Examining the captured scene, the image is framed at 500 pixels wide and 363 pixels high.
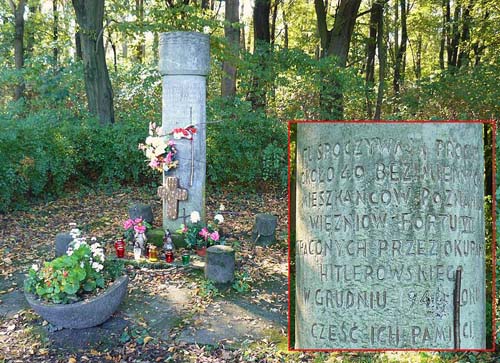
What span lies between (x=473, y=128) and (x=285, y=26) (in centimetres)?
2129

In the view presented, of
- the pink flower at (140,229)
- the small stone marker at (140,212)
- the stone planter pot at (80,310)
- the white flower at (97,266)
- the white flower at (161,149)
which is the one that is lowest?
the stone planter pot at (80,310)

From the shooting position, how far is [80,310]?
3.90 m

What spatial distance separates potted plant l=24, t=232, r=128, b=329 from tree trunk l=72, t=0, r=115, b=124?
6873 millimetres

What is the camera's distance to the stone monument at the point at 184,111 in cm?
574

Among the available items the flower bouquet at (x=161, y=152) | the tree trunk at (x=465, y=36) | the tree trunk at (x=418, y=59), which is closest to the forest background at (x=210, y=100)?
the tree trunk at (x=465, y=36)

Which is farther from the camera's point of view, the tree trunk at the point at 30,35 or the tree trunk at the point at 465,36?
the tree trunk at the point at 30,35

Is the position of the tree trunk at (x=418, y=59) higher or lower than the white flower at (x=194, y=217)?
higher

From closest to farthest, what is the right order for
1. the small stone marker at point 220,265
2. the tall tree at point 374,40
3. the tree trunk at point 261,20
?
the small stone marker at point 220,265 < the tall tree at point 374,40 < the tree trunk at point 261,20

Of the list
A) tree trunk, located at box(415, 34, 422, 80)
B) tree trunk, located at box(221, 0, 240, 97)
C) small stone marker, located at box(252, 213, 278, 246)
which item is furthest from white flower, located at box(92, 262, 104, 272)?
tree trunk, located at box(415, 34, 422, 80)

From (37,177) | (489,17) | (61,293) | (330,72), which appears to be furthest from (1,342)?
(489,17)

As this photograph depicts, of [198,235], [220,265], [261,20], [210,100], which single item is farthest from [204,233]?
[261,20]

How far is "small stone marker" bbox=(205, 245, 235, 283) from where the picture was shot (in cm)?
498

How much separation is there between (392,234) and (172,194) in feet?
15.5

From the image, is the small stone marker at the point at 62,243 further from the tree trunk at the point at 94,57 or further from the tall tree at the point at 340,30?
the tall tree at the point at 340,30
